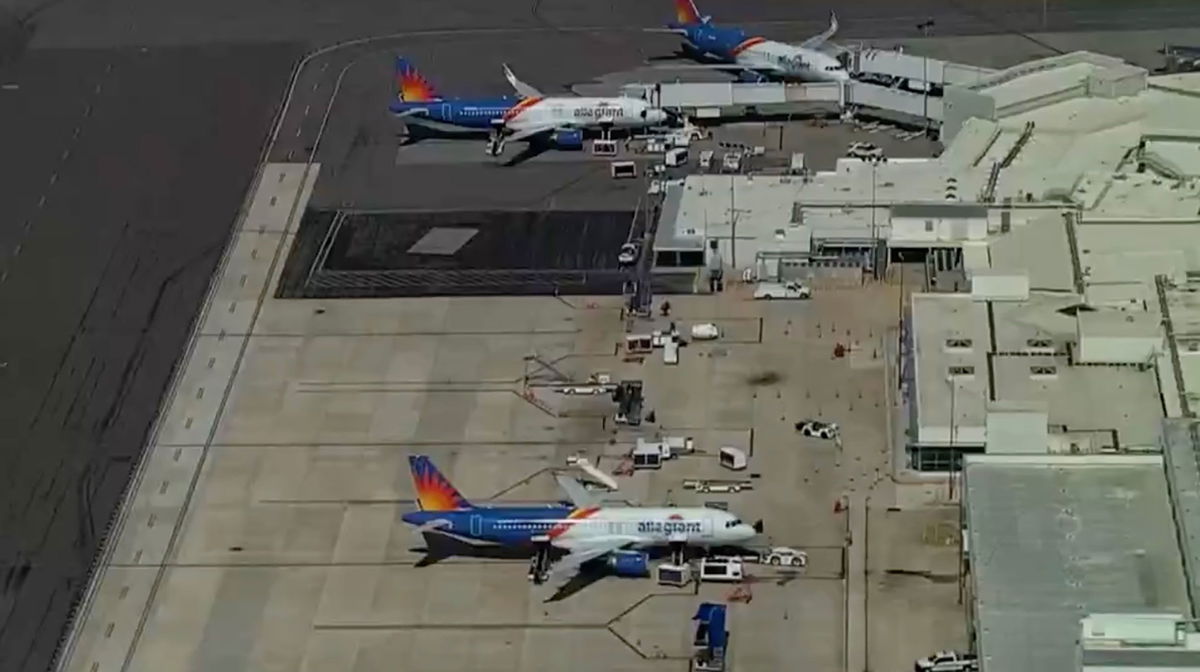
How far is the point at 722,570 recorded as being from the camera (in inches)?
4948

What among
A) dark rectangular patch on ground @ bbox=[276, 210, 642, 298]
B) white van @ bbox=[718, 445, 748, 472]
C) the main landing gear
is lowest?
the main landing gear

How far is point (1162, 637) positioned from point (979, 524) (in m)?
17.3

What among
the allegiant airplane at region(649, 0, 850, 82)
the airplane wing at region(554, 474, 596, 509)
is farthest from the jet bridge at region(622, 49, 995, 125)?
the airplane wing at region(554, 474, 596, 509)

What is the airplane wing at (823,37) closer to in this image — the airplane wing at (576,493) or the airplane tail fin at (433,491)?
the airplane wing at (576,493)

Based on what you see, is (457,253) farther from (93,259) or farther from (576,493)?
(576,493)

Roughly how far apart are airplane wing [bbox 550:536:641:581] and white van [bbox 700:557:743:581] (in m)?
4.17

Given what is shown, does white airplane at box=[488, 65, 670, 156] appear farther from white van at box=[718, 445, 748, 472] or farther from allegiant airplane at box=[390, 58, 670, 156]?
white van at box=[718, 445, 748, 472]

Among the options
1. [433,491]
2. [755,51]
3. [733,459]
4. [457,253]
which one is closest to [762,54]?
[755,51]

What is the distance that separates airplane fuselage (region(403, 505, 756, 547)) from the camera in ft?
414

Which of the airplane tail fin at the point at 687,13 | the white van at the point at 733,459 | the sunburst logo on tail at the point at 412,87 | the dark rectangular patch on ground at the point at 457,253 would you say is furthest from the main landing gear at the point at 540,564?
the airplane tail fin at the point at 687,13

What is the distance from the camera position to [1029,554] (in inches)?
4589

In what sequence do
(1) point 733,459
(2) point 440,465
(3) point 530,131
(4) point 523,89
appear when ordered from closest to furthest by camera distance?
(1) point 733,459 → (2) point 440,465 → (3) point 530,131 → (4) point 523,89

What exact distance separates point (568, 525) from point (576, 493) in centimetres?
394

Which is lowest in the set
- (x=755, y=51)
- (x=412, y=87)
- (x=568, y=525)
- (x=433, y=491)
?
(x=568, y=525)
